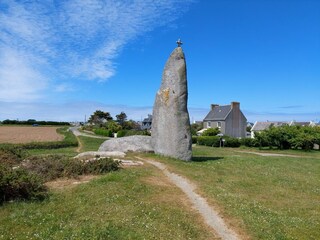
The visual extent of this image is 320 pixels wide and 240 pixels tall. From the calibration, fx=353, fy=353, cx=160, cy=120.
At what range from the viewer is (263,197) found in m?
13.6

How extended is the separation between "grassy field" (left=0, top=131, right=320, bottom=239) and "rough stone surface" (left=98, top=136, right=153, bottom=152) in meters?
6.76

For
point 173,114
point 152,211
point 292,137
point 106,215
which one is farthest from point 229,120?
point 106,215

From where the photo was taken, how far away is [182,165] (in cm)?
1848

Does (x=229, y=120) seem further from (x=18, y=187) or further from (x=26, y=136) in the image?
(x=18, y=187)

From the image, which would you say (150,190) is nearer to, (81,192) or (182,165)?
(81,192)

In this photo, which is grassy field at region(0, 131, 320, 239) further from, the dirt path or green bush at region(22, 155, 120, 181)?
green bush at region(22, 155, 120, 181)

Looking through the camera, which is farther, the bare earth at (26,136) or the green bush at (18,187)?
the bare earth at (26,136)

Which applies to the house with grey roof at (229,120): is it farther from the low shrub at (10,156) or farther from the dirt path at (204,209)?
the dirt path at (204,209)

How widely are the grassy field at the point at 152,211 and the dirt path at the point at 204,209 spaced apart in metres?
0.25

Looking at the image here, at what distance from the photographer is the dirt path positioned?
356 inches

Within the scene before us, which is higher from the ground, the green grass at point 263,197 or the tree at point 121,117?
the tree at point 121,117

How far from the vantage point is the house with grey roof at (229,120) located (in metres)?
74.8

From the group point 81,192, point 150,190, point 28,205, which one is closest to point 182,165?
point 150,190

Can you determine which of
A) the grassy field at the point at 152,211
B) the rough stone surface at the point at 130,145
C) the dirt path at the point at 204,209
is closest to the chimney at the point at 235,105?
the rough stone surface at the point at 130,145
